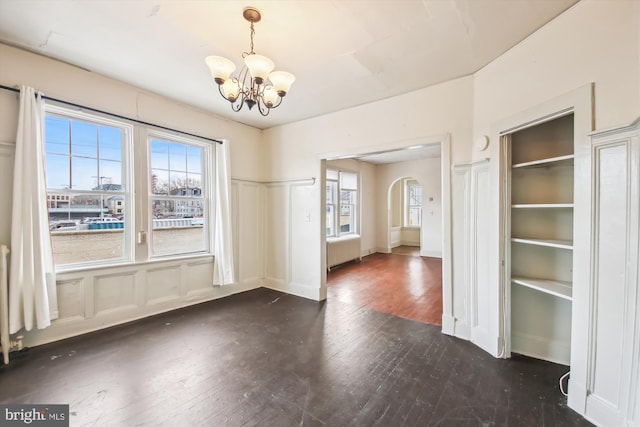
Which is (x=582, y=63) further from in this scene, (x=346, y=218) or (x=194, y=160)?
(x=346, y=218)

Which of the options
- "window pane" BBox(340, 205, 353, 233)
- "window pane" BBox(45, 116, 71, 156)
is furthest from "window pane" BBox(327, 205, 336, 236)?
"window pane" BBox(45, 116, 71, 156)

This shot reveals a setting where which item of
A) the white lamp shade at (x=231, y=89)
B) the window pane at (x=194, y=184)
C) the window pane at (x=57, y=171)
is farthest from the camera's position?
the window pane at (x=194, y=184)

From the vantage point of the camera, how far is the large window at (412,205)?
9452mm

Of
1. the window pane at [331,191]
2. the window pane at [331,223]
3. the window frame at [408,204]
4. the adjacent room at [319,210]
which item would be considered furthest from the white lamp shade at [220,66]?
the window frame at [408,204]

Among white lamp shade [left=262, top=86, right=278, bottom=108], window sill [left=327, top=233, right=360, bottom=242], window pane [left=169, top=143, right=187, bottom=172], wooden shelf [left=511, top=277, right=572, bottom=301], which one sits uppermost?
white lamp shade [left=262, top=86, right=278, bottom=108]

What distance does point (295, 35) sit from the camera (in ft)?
7.14

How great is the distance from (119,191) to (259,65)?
8.40 feet

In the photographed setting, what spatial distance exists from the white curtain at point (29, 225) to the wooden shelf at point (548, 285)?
464 centimetres

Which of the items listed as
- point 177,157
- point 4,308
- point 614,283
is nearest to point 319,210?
point 177,157

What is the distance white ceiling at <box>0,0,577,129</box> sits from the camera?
188cm

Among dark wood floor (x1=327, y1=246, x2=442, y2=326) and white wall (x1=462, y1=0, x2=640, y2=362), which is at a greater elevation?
white wall (x1=462, y1=0, x2=640, y2=362)

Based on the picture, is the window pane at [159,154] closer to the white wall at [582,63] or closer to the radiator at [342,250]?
the radiator at [342,250]

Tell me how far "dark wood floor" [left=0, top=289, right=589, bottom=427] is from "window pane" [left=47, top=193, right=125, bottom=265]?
90 centimetres

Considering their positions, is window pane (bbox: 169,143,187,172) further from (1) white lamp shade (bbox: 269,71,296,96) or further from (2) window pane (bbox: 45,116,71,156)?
(1) white lamp shade (bbox: 269,71,296,96)
